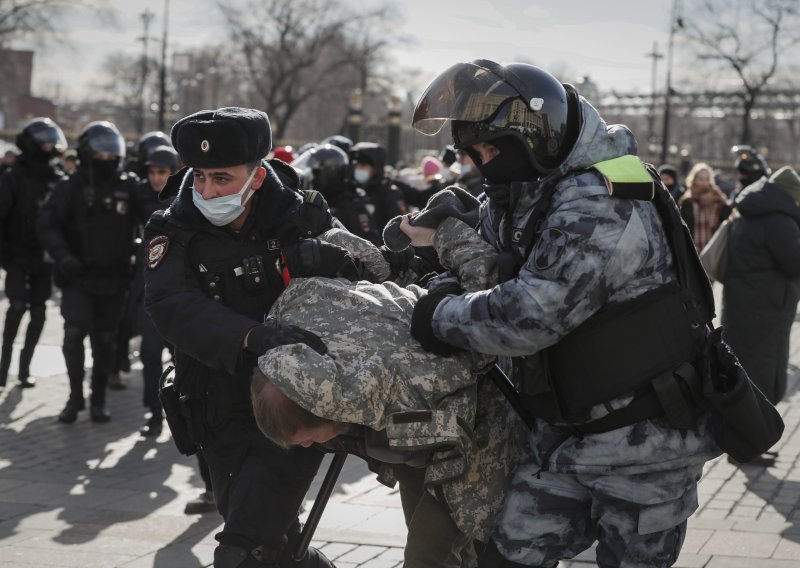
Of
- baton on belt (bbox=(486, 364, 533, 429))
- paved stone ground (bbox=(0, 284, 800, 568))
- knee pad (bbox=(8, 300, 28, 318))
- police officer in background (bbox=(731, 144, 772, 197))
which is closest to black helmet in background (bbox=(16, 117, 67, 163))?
knee pad (bbox=(8, 300, 28, 318))

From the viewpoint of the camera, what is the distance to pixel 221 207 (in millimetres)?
3590

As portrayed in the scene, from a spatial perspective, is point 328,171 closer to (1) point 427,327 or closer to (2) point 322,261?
(2) point 322,261

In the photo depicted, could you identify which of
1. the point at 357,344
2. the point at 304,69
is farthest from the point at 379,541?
the point at 304,69

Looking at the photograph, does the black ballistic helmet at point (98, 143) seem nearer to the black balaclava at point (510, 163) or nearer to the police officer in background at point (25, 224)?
the police officer in background at point (25, 224)

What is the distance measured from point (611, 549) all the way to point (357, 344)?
881 millimetres

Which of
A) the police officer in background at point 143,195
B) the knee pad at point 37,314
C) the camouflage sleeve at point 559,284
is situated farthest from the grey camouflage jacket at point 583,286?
the knee pad at point 37,314

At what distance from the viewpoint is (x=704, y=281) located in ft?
10.3

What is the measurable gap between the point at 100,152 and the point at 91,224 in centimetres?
51

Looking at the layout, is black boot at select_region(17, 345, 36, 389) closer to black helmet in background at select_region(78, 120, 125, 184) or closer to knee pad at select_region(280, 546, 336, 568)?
black helmet in background at select_region(78, 120, 125, 184)

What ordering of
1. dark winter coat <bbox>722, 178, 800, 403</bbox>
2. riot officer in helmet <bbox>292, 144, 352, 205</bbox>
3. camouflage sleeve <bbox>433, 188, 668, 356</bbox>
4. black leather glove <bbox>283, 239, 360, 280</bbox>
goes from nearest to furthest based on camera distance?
camouflage sleeve <bbox>433, 188, 668, 356</bbox>
black leather glove <bbox>283, 239, 360, 280</bbox>
dark winter coat <bbox>722, 178, 800, 403</bbox>
riot officer in helmet <bbox>292, 144, 352, 205</bbox>

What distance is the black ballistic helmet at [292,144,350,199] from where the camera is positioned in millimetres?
8305

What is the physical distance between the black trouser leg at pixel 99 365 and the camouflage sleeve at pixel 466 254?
569cm

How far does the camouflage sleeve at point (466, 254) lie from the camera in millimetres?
3068

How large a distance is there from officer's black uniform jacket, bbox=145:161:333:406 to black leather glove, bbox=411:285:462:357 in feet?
2.06
